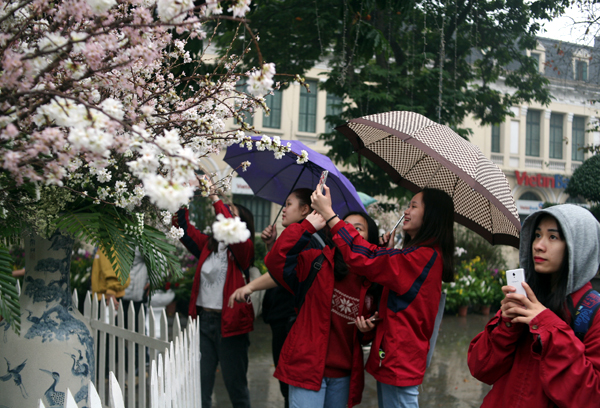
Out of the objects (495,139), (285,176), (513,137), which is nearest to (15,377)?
(285,176)

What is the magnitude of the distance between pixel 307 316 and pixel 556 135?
19.8 metres

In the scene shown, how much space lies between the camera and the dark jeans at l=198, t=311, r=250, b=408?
3520 mm

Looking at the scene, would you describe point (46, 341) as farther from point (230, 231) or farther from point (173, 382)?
point (230, 231)

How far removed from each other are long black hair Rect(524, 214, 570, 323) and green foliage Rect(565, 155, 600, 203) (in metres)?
4.01

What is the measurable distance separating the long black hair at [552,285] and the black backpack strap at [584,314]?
0.03 metres

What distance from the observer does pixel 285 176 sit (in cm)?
379

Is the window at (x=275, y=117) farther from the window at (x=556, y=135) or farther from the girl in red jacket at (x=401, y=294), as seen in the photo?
the girl in red jacket at (x=401, y=294)

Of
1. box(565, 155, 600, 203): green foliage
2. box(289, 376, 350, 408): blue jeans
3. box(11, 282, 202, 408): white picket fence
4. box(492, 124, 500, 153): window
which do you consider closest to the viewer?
box(11, 282, 202, 408): white picket fence

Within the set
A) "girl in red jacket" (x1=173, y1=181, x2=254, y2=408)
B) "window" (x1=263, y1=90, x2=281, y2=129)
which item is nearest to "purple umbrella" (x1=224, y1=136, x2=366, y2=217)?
"girl in red jacket" (x1=173, y1=181, x2=254, y2=408)

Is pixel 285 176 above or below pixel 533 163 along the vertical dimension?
below

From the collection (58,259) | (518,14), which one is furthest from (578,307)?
(518,14)

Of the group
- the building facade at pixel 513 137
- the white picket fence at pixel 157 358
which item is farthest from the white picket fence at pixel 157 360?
the building facade at pixel 513 137

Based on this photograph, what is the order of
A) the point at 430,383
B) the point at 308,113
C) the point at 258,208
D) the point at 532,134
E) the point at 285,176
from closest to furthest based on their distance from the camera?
the point at 285,176
the point at 430,383
the point at 308,113
the point at 258,208
the point at 532,134

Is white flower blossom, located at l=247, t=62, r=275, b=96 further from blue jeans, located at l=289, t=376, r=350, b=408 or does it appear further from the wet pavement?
the wet pavement
